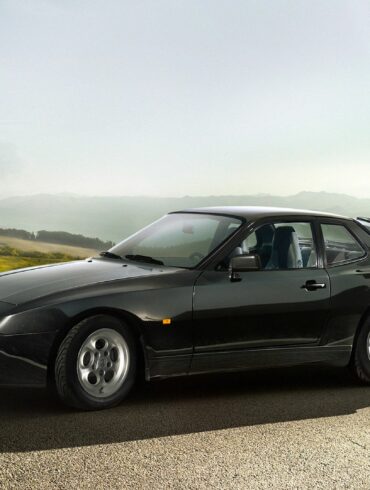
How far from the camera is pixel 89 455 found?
17.6 feet

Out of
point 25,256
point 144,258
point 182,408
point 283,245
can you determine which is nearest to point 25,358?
point 182,408

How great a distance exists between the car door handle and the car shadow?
870 millimetres

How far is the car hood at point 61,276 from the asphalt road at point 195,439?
0.82m

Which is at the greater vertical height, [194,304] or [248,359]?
[194,304]

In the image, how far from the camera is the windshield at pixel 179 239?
750cm

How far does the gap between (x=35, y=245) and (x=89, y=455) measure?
18.7 m

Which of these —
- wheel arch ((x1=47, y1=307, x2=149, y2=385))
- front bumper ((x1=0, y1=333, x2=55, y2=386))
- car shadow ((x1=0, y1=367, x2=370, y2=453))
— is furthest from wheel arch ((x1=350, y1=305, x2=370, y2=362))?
front bumper ((x1=0, y1=333, x2=55, y2=386))

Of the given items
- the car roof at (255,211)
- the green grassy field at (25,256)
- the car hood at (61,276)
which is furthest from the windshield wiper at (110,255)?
the green grassy field at (25,256)

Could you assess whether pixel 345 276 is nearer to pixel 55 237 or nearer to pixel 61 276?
pixel 61 276

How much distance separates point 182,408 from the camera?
675 centimetres

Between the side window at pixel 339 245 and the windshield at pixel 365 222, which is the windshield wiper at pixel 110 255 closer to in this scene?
the side window at pixel 339 245

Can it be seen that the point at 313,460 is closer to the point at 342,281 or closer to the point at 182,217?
the point at 342,281

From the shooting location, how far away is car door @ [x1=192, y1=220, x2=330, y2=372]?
7.06 metres

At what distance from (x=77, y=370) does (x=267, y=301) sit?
1.77 m
